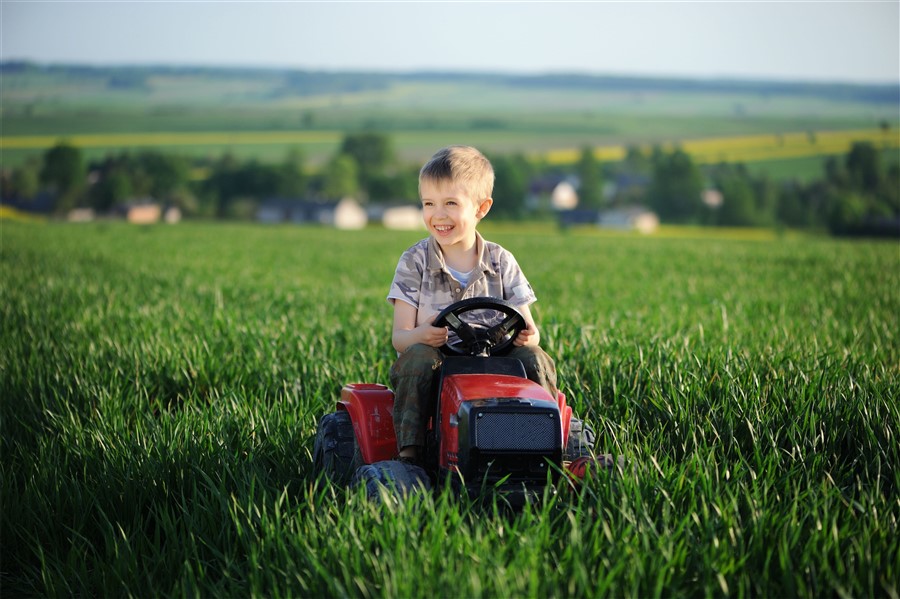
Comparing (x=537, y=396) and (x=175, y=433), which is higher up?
(x=537, y=396)

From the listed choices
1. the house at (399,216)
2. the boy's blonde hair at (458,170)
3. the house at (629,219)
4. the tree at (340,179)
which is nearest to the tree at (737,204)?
the house at (629,219)

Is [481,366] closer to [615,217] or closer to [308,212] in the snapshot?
[615,217]

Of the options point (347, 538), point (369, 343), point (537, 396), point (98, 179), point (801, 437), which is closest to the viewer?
point (347, 538)

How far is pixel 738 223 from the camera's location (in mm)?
82750

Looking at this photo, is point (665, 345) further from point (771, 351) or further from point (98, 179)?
point (98, 179)

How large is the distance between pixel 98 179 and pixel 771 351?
89700 mm

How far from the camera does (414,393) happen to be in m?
4.34

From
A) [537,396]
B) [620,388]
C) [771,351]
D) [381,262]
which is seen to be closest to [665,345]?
[771,351]

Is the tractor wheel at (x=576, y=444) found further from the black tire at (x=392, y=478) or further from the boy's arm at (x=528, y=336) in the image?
the black tire at (x=392, y=478)

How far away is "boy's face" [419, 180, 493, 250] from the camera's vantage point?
452 cm

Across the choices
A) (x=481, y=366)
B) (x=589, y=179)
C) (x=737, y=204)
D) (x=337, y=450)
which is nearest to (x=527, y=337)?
(x=481, y=366)

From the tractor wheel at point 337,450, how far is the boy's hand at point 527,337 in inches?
37.7

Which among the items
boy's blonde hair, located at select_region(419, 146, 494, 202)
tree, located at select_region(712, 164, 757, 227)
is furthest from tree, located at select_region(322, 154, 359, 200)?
boy's blonde hair, located at select_region(419, 146, 494, 202)

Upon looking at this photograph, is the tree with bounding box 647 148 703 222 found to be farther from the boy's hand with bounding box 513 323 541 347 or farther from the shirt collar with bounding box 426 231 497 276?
the boy's hand with bounding box 513 323 541 347
